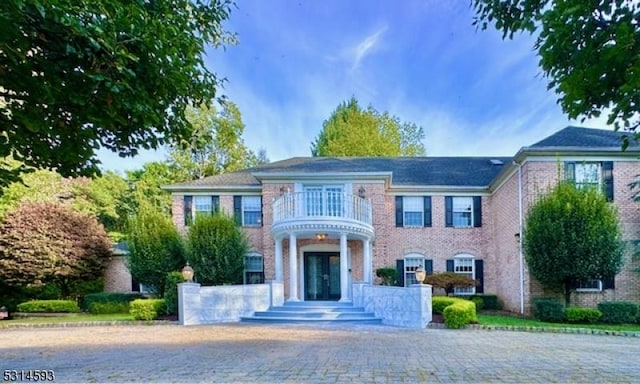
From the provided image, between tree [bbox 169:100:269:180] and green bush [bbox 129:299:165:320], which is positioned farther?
tree [bbox 169:100:269:180]

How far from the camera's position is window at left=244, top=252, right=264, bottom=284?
17.2m

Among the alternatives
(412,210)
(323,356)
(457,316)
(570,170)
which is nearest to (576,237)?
(570,170)

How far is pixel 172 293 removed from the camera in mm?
13586

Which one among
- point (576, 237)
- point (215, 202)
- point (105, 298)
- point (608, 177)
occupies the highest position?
point (608, 177)

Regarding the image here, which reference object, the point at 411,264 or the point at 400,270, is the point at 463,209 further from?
the point at 400,270

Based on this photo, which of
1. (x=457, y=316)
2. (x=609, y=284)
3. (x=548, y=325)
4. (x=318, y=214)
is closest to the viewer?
(x=457, y=316)

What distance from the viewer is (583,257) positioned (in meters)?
11.9

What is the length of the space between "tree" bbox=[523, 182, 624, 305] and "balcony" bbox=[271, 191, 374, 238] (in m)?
6.12

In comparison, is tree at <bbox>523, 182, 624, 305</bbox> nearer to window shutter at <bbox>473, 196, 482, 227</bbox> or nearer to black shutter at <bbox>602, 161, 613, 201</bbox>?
black shutter at <bbox>602, 161, 613, 201</bbox>

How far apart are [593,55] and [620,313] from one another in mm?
11134

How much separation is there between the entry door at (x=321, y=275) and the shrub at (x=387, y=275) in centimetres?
181

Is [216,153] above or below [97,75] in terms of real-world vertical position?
above

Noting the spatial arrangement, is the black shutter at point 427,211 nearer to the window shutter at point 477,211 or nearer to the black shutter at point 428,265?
the black shutter at point 428,265

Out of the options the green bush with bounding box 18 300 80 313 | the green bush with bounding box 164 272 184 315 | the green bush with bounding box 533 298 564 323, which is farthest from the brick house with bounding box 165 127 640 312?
the green bush with bounding box 18 300 80 313
